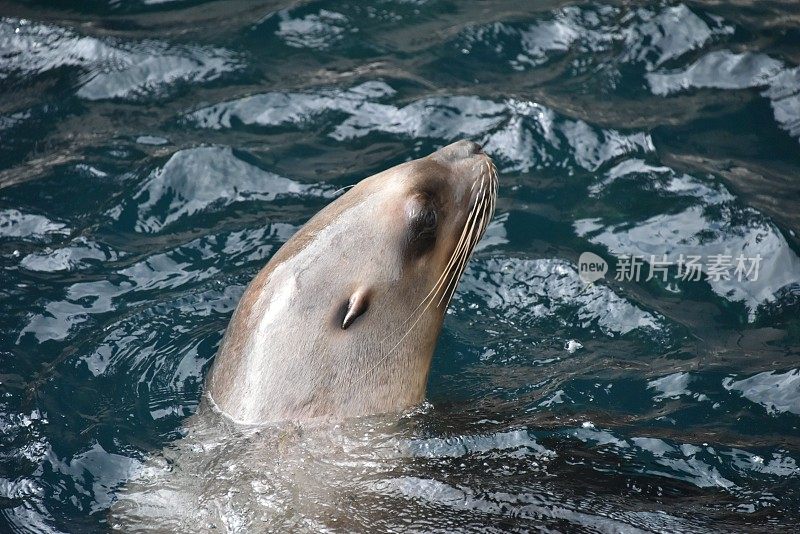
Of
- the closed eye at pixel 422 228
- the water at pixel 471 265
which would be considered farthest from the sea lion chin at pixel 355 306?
the water at pixel 471 265

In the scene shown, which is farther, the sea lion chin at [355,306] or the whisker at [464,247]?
the whisker at [464,247]

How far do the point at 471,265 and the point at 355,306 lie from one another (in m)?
1.94

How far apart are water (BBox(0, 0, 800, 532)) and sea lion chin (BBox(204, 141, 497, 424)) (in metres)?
0.19

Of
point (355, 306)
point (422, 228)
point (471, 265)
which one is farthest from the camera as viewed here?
point (471, 265)

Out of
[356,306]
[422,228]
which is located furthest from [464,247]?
[356,306]

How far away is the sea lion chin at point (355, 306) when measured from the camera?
189 inches

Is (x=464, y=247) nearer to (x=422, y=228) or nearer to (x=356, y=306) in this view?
(x=422, y=228)

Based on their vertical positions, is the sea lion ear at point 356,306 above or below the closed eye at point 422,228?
below

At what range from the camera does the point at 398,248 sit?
200 inches

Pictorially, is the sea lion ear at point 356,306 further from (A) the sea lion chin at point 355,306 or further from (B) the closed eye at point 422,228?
(B) the closed eye at point 422,228

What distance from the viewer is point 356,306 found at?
488cm

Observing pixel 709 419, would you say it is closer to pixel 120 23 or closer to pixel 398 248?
pixel 398 248

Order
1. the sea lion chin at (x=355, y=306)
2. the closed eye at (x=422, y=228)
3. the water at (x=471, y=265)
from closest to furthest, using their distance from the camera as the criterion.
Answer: the water at (x=471, y=265) < the sea lion chin at (x=355, y=306) < the closed eye at (x=422, y=228)

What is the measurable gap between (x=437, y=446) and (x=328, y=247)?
3.59 feet
